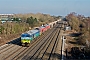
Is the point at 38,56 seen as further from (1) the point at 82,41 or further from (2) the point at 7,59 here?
(1) the point at 82,41

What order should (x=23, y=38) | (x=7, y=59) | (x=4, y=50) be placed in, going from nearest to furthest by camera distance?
(x=7, y=59), (x=4, y=50), (x=23, y=38)

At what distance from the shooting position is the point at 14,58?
1008 inches

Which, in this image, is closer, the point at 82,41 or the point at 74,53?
the point at 74,53

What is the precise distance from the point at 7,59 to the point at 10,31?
2823 cm

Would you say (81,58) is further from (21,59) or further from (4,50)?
(4,50)

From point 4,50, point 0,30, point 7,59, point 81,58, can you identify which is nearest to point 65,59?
point 81,58

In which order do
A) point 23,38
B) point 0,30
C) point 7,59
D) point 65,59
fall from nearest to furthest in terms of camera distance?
point 7,59 → point 65,59 → point 23,38 → point 0,30

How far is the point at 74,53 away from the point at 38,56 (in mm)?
6448

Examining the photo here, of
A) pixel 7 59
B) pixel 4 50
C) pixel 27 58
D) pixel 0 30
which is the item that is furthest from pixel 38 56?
pixel 0 30

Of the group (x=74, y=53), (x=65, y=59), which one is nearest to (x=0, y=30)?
(x=74, y=53)

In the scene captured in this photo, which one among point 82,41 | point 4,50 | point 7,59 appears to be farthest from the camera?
point 82,41

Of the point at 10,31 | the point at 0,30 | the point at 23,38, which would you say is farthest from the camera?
the point at 10,31

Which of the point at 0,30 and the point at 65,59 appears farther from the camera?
the point at 0,30

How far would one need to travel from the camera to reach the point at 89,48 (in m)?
31.4
